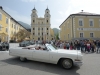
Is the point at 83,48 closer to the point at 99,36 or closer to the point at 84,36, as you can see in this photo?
the point at 84,36

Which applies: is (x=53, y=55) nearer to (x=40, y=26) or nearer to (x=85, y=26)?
(x=85, y=26)

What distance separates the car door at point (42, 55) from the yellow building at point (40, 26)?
2596 inches

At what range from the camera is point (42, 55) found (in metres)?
5.84

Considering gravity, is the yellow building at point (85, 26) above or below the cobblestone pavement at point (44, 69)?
above

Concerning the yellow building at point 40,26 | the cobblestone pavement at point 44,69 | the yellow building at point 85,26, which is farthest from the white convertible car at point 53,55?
the yellow building at point 40,26

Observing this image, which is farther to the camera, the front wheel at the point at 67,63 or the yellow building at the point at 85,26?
the yellow building at the point at 85,26

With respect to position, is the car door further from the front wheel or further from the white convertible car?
the front wheel

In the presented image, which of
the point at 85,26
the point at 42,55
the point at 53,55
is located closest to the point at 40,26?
the point at 85,26

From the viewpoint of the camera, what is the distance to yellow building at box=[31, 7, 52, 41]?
2854 inches

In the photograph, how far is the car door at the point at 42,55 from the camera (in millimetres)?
5702

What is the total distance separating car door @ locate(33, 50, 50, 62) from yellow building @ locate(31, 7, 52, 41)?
66.0m

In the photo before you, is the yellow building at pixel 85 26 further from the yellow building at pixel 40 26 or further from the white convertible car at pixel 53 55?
the yellow building at pixel 40 26

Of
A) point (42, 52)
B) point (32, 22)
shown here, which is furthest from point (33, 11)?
point (42, 52)

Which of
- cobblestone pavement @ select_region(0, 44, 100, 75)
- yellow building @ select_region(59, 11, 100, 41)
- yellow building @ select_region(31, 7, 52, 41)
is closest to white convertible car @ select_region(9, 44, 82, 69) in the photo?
cobblestone pavement @ select_region(0, 44, 100, 75)
